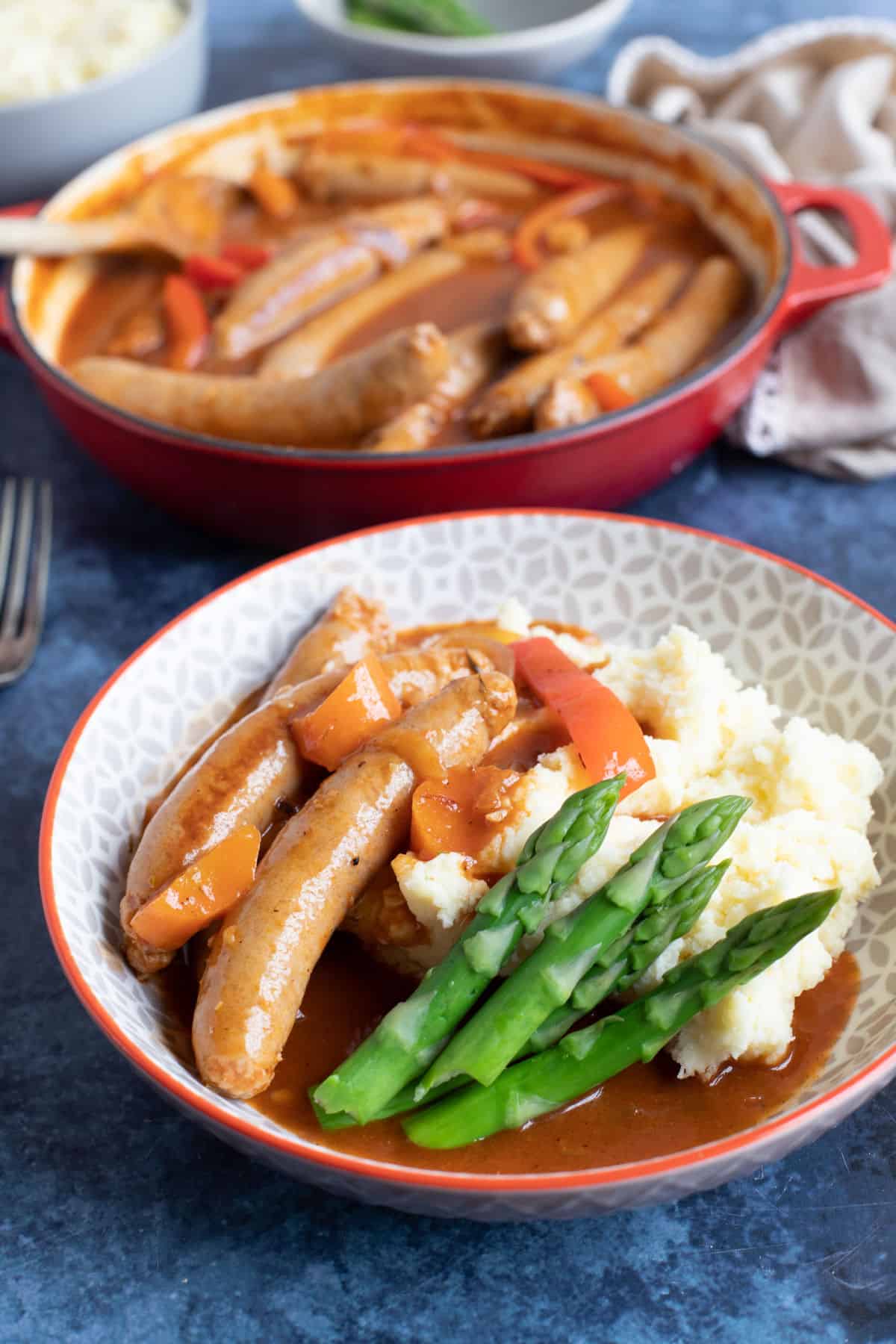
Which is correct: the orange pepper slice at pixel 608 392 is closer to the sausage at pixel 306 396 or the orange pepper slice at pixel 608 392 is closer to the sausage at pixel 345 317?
the sausage at pixel 306 396

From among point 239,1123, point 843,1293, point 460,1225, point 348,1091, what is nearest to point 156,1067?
point 239,1123

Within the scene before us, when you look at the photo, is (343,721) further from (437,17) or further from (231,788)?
(437,17)

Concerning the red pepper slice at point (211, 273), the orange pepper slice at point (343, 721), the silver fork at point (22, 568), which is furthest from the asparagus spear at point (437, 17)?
the orange pepper slice at point (343, 721)

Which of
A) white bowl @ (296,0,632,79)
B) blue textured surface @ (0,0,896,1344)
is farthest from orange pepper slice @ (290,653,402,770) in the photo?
white bowl @ (296,0,632,79)

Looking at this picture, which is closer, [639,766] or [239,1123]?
[239,1123]

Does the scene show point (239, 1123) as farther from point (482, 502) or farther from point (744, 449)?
point (744, 449)

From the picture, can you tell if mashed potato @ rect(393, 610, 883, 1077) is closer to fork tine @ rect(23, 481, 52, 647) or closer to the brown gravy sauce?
the brown gravy sauce

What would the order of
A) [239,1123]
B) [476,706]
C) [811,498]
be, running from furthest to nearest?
[811,498] → [476,706] → [239,1123]

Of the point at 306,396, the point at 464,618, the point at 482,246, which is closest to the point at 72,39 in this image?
the point at 482,246
